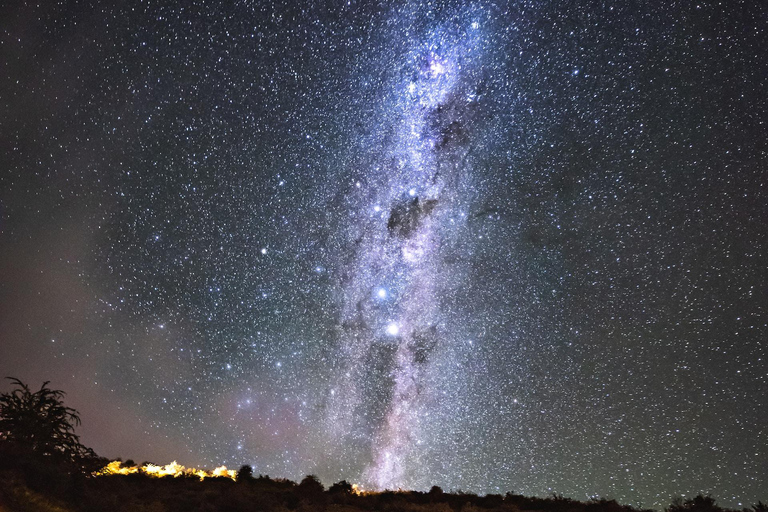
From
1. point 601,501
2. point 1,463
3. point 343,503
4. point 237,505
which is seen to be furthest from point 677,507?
point 1,463

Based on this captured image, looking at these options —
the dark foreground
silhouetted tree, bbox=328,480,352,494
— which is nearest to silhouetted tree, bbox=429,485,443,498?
the dark foreground

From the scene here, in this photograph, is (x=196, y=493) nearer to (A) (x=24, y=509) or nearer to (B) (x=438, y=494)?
(A) (x=24, y=509)

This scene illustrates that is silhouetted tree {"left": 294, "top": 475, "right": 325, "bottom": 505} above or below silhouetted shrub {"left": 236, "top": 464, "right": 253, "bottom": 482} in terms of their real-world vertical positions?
below

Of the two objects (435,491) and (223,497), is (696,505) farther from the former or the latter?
(223,497)

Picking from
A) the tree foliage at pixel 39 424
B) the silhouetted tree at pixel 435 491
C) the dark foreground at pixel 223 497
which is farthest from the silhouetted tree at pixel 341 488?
the tree foliage at pixel 39 424

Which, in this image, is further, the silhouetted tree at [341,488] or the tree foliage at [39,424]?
the silhouetted tree at [341,488]

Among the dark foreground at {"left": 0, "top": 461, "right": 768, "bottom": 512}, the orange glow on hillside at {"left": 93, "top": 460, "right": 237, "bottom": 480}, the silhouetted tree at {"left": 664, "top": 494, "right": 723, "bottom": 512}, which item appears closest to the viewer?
the dark foreground at {"left": 0, "top": 461, "right": 768, "bottom": 512}

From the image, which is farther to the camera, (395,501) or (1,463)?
(395,501)

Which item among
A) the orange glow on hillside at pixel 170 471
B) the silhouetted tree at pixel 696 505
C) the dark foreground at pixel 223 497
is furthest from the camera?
the orange glow on hillside at pixel 170 471

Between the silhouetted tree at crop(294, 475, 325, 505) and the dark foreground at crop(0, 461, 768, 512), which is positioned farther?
the silhouetted tree at crop(294, 475, 325, 505)

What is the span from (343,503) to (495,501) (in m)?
3.75

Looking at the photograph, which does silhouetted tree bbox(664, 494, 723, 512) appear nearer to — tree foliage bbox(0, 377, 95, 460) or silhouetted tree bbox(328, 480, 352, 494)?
silhouetted tree bbox(328, 480, 352, 494)

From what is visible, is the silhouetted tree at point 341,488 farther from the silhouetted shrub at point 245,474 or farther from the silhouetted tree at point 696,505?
the silhouetted tree at point 696,505

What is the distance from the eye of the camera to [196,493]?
9.41 m
